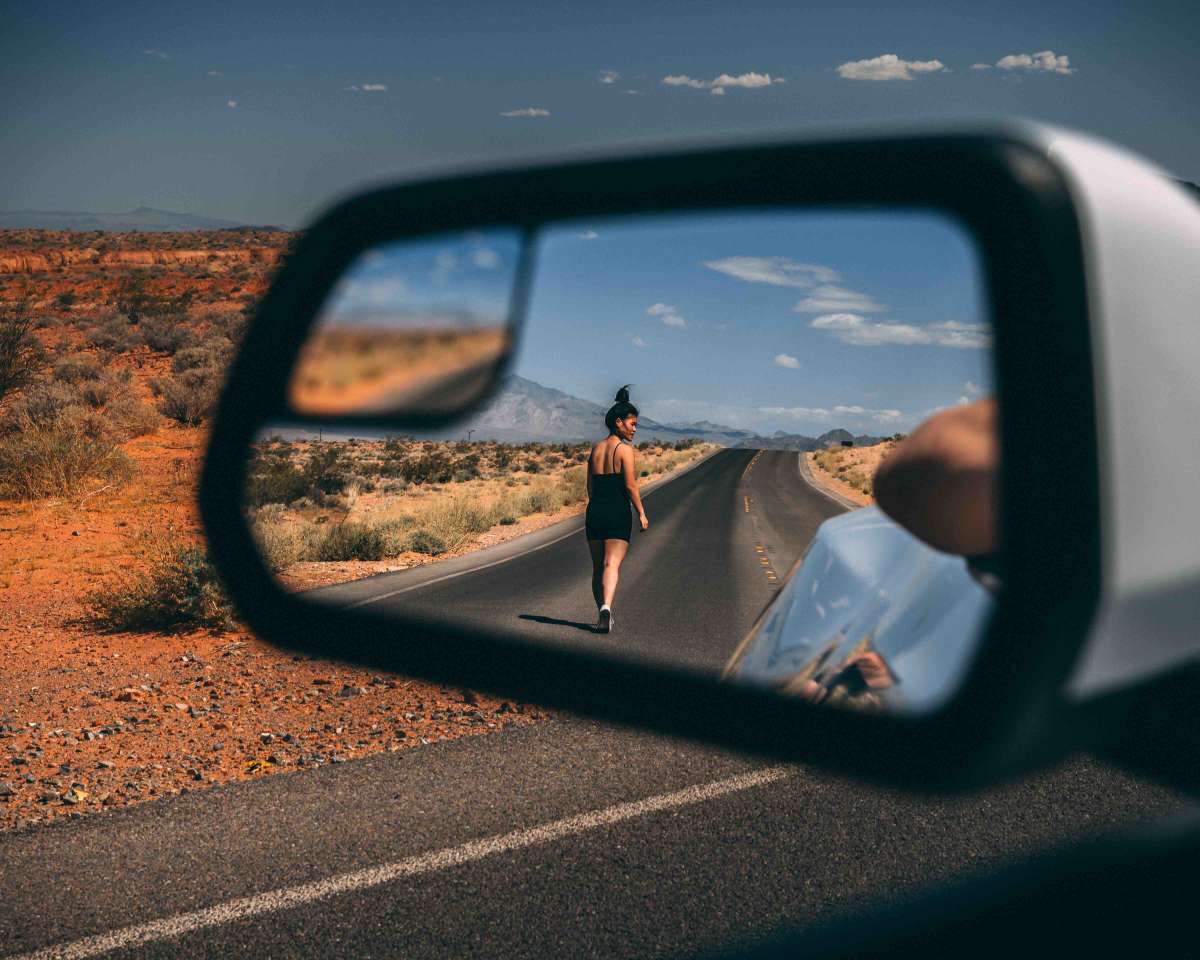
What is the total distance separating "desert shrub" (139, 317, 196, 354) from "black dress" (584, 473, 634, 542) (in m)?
48.9

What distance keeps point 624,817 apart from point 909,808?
5.06 feet

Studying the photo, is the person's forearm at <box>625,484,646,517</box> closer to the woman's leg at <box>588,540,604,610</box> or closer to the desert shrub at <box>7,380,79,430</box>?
the woman's leg at <box>588,540,604,610</box>

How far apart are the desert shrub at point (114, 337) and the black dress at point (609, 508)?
50.8 meters

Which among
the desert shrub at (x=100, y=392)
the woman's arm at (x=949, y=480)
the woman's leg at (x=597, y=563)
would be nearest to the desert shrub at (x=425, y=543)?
the woman's leg at (x=597, y=563)

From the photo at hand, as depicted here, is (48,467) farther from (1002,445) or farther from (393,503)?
(1002,445)

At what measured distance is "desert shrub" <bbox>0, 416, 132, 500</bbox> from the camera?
20.0m

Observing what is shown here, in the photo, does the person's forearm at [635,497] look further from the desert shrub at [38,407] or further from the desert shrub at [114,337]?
the desert shrub at [114,337]

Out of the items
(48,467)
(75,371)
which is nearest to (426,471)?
(48,467)

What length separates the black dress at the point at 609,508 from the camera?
217 centimetres

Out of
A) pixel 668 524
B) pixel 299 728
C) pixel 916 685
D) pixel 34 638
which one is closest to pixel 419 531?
pixel 34 638

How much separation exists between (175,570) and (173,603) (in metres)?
0.37

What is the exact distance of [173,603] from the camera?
36.3ft

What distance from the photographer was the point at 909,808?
18.0ft

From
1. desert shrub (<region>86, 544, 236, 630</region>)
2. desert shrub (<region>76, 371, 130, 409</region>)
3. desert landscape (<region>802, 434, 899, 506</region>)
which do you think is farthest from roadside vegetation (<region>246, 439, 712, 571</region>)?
desert shrub (<region>76, 371, 130, 409</region>)
